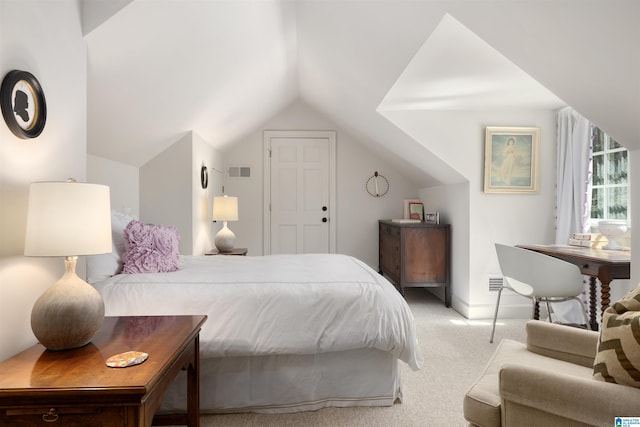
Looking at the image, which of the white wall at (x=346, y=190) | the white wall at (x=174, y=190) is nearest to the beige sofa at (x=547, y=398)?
the white wall at (x=174, y=190)

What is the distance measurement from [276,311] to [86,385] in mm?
958

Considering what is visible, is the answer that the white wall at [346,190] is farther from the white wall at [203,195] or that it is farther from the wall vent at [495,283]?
the wall vent at [495,283]

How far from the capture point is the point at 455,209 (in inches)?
159

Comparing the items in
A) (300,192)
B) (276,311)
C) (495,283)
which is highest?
(300,192)

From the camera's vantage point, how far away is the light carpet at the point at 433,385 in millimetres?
1896

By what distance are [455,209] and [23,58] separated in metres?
3.75

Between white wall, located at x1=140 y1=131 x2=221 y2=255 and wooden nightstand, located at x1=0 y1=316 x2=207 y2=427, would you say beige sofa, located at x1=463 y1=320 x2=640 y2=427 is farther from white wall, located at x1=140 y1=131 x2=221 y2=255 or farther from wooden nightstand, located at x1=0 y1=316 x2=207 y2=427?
white wall, located at x1=140 y1=131 x2=221 y2=255

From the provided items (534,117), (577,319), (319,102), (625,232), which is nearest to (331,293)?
(625,232)

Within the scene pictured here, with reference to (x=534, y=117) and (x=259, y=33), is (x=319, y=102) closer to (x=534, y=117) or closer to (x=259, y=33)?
(x=259, y=33)

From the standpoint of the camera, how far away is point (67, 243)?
1.20 metres

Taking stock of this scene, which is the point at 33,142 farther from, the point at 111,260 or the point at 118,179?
the point at 118,179

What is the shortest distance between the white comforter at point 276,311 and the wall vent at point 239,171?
3348 mm

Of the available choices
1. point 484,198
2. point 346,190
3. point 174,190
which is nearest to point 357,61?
point 484,198

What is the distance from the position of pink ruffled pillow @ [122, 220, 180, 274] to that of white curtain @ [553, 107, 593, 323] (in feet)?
11.2
